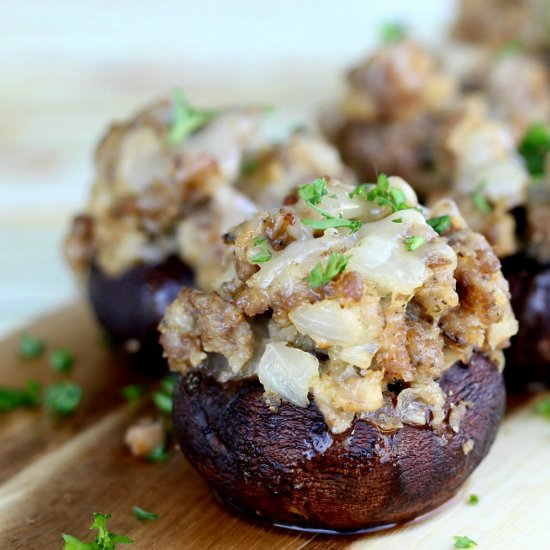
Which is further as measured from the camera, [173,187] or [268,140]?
[268,140]

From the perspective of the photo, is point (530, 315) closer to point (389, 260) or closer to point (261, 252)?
point (389, 260)

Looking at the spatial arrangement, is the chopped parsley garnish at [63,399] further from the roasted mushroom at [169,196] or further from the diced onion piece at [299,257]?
the diced onion piece at [299,257]

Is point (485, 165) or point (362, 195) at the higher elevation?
point (362, 195)

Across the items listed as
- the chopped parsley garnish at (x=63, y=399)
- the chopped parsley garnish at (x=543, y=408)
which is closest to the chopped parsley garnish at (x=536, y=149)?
the chopped parsley garnish at (x=543, y=408)

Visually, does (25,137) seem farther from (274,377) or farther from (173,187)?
(274,377)

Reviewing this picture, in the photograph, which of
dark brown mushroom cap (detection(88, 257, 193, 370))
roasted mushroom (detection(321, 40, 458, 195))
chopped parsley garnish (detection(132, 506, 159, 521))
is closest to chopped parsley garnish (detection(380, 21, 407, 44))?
roasted mushroom (detection(321, 40, 458, 195))

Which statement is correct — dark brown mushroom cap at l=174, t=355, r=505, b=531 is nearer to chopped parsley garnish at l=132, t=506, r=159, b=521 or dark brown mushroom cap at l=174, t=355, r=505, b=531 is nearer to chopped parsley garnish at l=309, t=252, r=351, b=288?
chopped parsley garnish at l=132, t=506, r=159, b=521

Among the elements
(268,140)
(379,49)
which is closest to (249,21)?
(379,49)

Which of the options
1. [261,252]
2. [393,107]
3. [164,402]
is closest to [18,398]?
[164,402]
